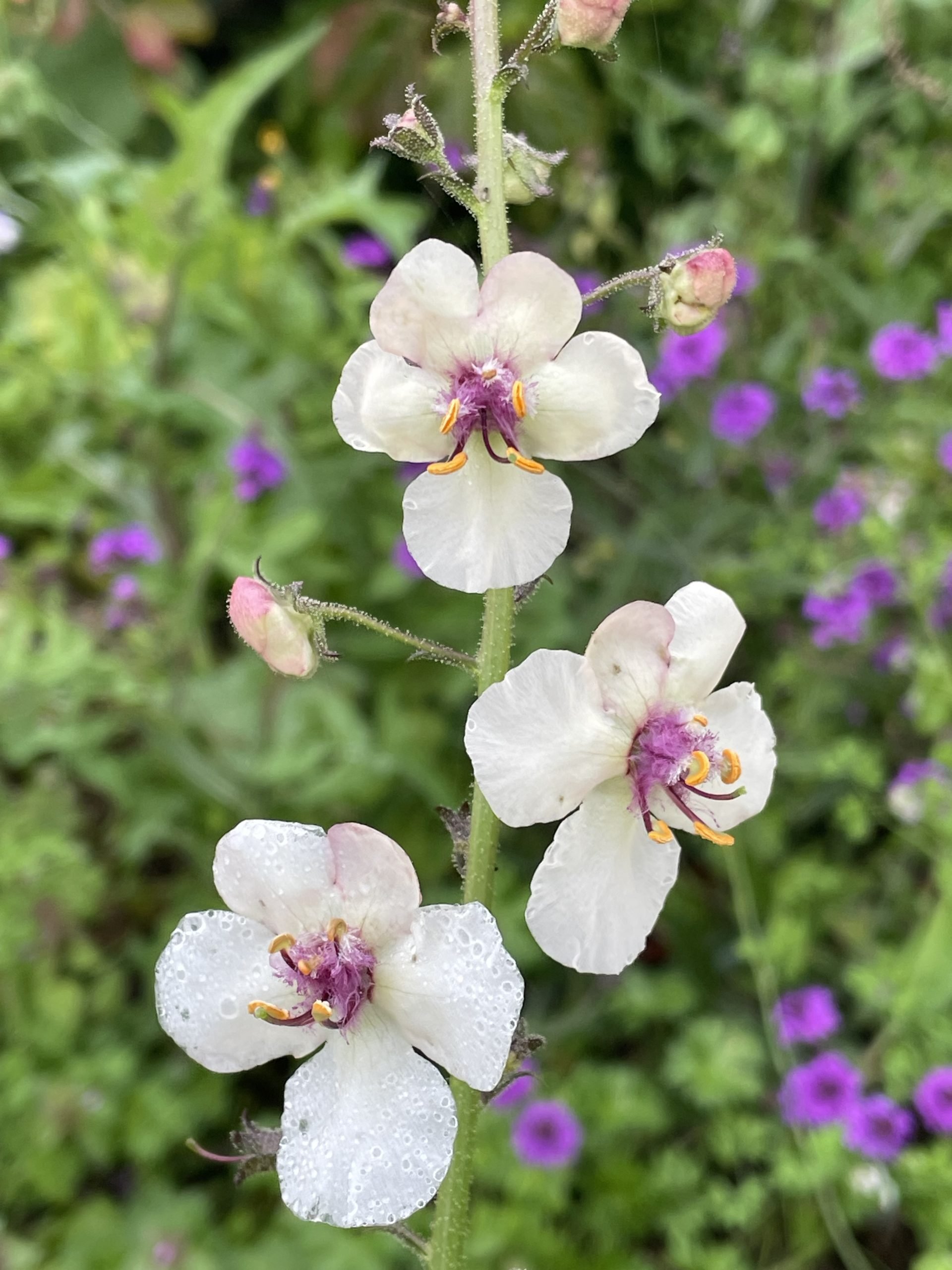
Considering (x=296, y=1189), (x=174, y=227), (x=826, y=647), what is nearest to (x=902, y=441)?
(x=826, y=647)

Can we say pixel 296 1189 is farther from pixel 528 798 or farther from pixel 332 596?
pixel 332 596

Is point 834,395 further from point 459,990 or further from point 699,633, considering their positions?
point 459,990

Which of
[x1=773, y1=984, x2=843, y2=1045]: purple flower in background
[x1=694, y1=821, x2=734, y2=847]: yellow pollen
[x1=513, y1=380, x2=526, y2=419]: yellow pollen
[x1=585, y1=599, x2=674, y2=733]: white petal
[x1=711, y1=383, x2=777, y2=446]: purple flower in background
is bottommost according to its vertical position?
[x1=773, y1=984, x2=843, y2=1045]: purple flower in background

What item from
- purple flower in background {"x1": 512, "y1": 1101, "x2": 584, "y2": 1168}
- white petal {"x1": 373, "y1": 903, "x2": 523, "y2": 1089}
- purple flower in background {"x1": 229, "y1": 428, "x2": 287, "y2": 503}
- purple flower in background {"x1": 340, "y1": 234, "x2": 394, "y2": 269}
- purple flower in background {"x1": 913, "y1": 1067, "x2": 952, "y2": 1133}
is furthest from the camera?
purple flower in background {"x1": 340, "y1": 234, "x2": 394, "y2": 269}

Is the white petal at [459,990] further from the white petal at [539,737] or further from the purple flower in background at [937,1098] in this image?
the purple flower in background at [937,1098]

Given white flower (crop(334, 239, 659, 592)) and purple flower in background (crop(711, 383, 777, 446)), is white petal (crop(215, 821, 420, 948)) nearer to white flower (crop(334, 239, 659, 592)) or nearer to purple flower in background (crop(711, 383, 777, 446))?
white flower (crop(334, 239, 659, 592))

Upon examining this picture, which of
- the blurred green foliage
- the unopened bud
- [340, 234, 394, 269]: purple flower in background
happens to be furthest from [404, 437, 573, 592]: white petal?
[340, 234, 394, 269]: purple flower in background
